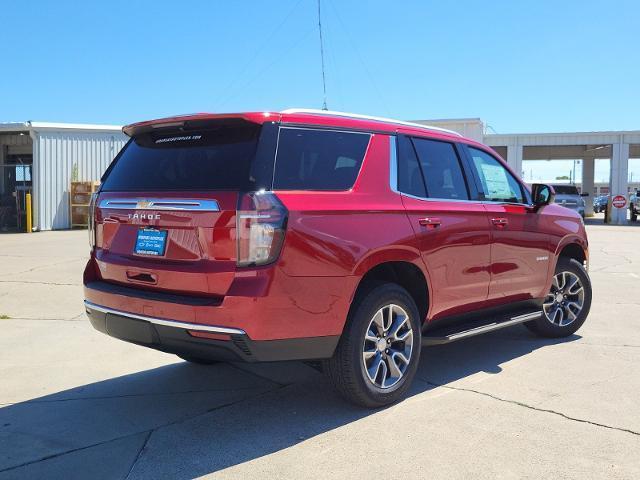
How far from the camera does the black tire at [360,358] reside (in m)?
3.71

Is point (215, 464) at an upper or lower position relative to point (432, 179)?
lower

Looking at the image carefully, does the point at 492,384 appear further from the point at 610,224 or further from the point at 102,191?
the point at 610,224

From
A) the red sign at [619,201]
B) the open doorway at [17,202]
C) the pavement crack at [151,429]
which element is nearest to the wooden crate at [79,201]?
the open doorway at [17,202]

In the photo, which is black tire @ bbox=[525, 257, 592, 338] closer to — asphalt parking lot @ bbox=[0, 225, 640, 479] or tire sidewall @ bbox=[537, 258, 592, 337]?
tire sidewall @ bbox=[537, 258, 592, 337]

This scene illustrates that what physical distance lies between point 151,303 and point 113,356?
7.53ft

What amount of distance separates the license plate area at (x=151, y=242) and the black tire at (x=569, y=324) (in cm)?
396

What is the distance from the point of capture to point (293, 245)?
3.35 m

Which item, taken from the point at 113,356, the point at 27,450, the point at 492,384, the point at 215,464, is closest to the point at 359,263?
the point at 215,464

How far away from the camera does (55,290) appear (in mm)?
8711

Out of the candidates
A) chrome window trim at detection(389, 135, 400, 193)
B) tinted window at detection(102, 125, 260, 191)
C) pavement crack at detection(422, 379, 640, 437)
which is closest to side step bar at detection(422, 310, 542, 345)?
pavement crack at detection(422, 379, 640, 437)

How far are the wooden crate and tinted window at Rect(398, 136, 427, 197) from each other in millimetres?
20133

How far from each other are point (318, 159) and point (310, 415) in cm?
172

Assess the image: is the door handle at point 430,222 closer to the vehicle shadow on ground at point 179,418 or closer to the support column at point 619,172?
the vehicle shadow on ground at point 179,418

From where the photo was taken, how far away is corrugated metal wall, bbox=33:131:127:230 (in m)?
21.7
